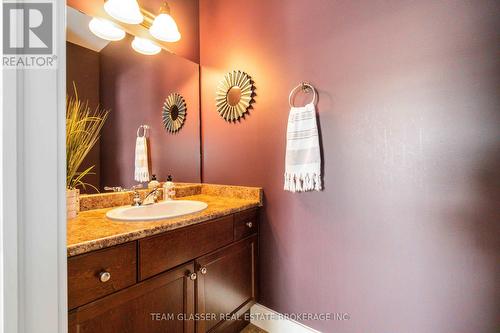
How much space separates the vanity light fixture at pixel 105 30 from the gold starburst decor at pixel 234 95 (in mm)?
675

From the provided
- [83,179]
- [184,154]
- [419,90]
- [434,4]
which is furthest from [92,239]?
[434,4]

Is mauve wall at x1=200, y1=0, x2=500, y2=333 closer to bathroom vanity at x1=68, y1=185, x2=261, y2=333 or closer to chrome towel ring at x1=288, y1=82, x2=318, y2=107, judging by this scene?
chrome towel ring at x1=288, y1=82, x2=318, y2=107

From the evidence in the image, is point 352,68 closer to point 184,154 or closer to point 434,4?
point 434,4

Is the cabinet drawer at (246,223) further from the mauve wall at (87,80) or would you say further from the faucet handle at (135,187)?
the mauve wall at (87,80)

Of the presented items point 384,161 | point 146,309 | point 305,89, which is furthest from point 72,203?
point 384,161

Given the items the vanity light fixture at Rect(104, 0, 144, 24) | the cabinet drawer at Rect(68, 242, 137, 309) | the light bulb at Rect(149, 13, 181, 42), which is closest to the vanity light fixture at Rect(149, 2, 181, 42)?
the light bulb at Rect(149, 13, 181, 42)

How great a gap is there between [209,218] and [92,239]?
50 centimetres

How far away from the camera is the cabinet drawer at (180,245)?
2.97ft

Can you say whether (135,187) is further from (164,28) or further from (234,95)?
(164,28)

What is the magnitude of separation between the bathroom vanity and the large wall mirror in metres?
0.33

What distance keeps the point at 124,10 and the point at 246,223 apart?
4.67ft

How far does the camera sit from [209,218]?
3.76 feet

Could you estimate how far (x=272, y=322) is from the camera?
1.50 metres

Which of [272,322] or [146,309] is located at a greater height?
[146,309]
